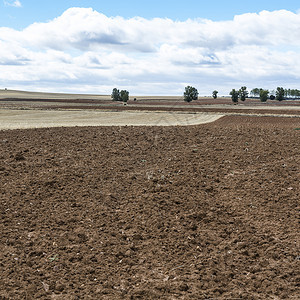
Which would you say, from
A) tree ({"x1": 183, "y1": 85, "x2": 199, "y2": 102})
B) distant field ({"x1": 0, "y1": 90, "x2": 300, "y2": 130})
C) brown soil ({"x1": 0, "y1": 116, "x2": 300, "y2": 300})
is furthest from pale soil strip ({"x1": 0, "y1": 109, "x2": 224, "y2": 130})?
tree ({"x1": 183, "y1": 85, "x2": 199, "y2": 102})

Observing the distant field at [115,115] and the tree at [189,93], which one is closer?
the distant field at [115,115]

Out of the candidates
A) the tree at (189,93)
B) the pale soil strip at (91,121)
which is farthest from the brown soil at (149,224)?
the tree at (189,93)

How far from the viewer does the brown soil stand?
6.92 meters

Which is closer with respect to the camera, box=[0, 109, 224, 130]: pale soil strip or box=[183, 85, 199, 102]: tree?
box=[0, 109, 224, 130]: pale soil strip

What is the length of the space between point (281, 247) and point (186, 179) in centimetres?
476

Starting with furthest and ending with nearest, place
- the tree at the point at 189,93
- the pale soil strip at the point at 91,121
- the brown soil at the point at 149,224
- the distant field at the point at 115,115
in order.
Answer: the tree at the point at 189,93 < the distant field at the point at 115,115 < the pale soil strip at the point at 91,121 < the brown soil at the point at 149,224

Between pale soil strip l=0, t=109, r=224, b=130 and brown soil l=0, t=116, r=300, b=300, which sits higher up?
pale soil strip l=0, t=109, r=224, b=130

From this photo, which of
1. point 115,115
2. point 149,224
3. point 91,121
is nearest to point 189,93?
point 115,115

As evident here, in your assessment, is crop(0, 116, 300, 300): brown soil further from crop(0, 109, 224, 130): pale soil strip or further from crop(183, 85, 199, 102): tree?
crop(183, 85, 199, 102): tree

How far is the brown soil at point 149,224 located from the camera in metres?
6.92

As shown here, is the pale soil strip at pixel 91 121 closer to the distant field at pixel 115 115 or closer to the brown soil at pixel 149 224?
the distant field at pixel 115 115

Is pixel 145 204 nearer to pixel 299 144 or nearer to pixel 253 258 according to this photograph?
pixel 253 258

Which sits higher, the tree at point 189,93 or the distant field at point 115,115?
the tree at point 189,93

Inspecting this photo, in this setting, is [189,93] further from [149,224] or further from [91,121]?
[149,224]
